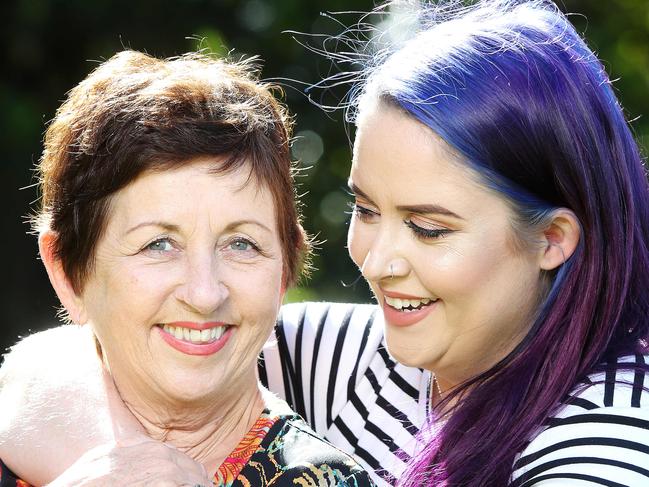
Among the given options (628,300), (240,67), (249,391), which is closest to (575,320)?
(628,300)

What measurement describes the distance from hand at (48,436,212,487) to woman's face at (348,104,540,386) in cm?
75

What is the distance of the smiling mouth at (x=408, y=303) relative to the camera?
2723mm

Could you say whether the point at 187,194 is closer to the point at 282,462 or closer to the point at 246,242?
the point at 246,242

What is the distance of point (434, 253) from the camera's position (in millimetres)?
2625

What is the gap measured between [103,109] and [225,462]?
0.84 m

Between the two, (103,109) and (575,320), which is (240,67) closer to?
(103,109)

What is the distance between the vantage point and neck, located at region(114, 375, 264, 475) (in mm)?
2475

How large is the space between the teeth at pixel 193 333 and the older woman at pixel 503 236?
20.3 inches

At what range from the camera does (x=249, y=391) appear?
8.30ft

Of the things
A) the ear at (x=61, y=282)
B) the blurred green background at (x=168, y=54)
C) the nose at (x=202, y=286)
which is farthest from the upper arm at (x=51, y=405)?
the blurred green background at (x=168, y=54)

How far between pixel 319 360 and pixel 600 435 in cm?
103

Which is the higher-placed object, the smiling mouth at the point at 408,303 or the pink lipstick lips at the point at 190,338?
the smiling mouth at the point at 408,303

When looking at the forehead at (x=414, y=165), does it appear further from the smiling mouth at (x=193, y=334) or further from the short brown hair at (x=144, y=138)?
the smiling mouth at (x=193, y=334)

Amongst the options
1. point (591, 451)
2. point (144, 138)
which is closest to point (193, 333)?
point (144, 138)
